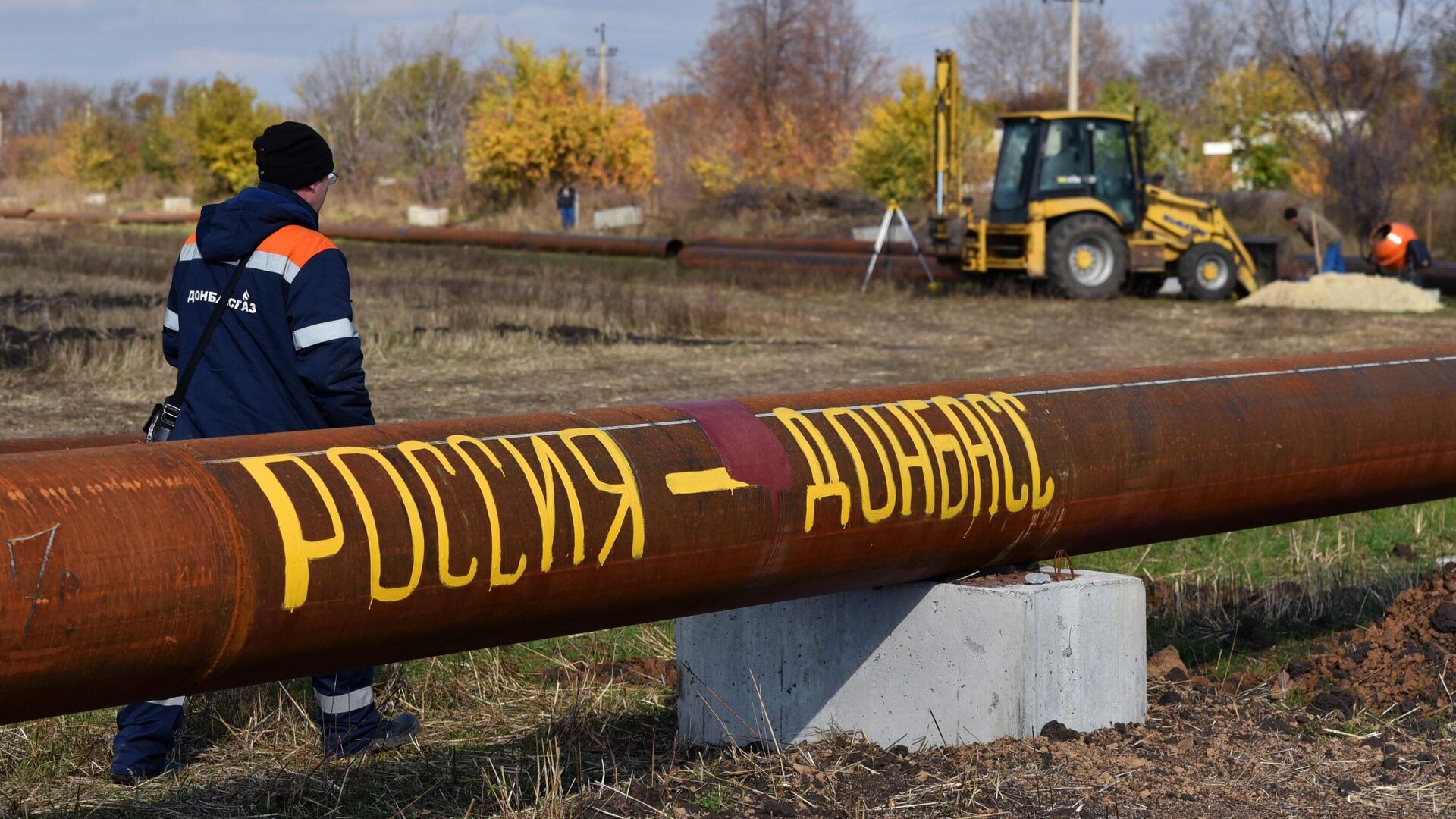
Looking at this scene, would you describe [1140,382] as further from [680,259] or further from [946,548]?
[680,259]

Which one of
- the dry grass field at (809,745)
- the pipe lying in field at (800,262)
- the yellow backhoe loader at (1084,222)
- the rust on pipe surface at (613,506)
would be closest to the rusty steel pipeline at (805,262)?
the pipe lying in field at (800,262)

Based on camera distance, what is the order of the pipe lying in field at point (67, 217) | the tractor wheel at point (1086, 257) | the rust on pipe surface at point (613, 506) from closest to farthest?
the rust on pipe surface at point (613, 506) < the tractor wheel at point (1086, 257) < the pipe lying in field at point (67, 217)

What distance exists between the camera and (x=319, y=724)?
4.01 metres

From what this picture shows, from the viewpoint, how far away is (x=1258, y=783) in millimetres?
3221

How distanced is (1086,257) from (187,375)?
16.0 m

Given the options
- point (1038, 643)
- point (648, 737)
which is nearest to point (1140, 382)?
point (1038, 643)

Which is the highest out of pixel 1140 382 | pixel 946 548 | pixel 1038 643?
pixel 1140 382

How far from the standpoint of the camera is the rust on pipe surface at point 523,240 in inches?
1067

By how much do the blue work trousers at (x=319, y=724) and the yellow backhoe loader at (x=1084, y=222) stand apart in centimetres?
1546

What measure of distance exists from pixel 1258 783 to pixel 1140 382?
3.27ft

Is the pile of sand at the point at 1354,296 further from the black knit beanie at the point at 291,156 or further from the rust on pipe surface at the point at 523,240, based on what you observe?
the black knit beanie at the point at 291,156

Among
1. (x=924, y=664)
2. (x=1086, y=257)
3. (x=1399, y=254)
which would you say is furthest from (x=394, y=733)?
(x=1399, y=254)

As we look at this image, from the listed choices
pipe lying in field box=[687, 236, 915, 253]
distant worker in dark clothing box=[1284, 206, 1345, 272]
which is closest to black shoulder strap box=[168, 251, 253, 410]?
distant worker in dark clothing box=[1284, 206, 1345, 272]

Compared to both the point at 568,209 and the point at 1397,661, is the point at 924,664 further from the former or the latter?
the point at 568,209
